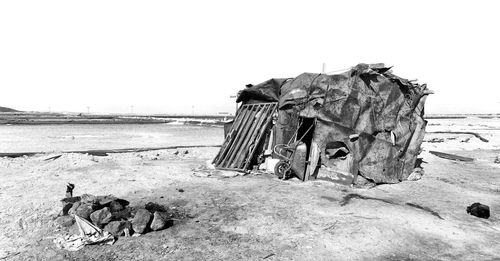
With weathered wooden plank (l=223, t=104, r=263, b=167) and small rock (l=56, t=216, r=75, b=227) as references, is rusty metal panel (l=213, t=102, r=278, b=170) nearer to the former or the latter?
weathered wooden plank (l=223, t=104, r=263, b=167)

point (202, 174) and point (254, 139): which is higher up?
point (254, 139)

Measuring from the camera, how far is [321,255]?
488 centimetres

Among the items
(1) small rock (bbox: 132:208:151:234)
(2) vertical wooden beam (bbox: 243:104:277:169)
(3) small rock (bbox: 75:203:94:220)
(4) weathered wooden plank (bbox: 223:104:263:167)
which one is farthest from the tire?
(3) small rock (bbox: 75:203:94:220)

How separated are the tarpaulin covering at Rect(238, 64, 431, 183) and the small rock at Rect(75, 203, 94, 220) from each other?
22.0 feet

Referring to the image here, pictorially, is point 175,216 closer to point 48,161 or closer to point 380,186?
point 380,186

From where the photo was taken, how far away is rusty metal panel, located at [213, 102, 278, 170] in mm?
11344

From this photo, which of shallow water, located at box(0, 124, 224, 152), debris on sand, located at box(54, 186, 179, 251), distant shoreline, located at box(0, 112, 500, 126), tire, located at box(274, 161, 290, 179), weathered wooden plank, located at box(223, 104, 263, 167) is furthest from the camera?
distant shoreline, located at box(0, 112, 500, 126)

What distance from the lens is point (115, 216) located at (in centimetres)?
584

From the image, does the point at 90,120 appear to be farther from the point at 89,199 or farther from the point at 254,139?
the point at 89,199

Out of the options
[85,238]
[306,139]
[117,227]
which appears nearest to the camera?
[85,238]

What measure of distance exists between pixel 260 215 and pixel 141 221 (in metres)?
2.41

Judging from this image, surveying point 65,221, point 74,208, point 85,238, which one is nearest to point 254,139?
point 74,208

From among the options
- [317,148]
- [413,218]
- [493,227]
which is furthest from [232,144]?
[493,227]

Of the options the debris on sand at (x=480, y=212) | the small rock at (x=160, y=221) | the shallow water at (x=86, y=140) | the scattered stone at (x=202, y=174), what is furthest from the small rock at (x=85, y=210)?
the shallow water at (x=86, y=140)
